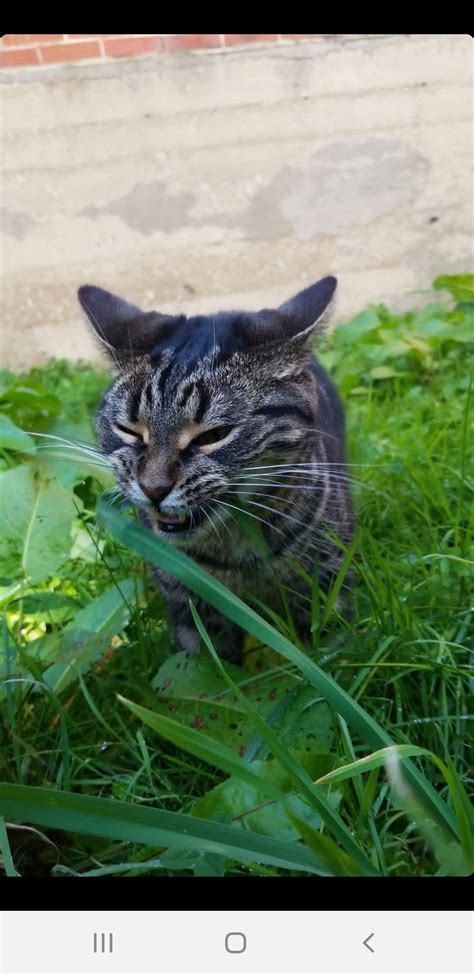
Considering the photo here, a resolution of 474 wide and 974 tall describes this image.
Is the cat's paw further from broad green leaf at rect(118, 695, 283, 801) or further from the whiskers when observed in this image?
broad green leaf at rect(118, 695, 283, 801)

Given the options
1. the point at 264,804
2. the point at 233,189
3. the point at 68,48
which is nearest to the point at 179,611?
the point at 264,804

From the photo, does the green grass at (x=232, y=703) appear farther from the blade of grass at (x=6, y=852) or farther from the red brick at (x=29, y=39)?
the red brick at (x=29, y=39)

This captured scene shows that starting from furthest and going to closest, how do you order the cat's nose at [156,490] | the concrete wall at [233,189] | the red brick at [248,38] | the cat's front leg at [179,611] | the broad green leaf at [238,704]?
the concrete wall at [233,189] → the red brick at [248,38] → the cat's front leg at [179,611] → the cat's nose at [156,490] → the broad green leaf at [238,704]

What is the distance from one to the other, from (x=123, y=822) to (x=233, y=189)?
315cm

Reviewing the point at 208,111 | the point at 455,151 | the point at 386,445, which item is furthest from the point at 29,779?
the point at 455,151

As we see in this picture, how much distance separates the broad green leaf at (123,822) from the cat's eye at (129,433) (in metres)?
0.70

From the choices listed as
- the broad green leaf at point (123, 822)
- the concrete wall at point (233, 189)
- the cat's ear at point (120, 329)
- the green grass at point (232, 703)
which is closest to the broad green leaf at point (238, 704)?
the green grass at point (232, 703)

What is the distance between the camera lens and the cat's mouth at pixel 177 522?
1.33m

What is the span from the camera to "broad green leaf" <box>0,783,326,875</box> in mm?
776

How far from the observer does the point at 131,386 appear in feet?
4.67

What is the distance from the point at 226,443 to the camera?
4.35ft

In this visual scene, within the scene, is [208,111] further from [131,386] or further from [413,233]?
[131,386]

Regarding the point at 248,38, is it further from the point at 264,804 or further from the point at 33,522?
the point at 264,804

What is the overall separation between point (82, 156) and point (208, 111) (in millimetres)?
554
